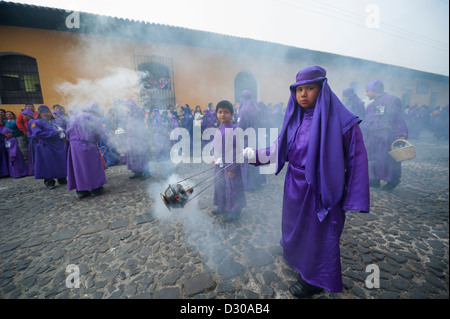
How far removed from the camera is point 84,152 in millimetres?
4277

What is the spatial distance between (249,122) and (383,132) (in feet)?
10.5

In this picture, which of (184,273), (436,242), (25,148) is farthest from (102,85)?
(436,242)

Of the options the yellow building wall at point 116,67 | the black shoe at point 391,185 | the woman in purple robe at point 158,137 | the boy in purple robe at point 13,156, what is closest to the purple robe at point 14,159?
the boy in purple robe at point 13,156

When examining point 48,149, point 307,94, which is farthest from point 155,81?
point 307,94

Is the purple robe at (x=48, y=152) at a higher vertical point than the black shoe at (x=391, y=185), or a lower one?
higher

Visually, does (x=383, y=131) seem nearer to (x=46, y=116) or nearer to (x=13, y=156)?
(x=46, y=116)

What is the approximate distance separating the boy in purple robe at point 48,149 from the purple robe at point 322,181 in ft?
19.2

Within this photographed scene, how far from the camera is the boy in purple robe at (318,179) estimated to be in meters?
1.55

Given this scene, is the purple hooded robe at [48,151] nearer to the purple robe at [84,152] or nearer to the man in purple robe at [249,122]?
the purple robe at [84,152]

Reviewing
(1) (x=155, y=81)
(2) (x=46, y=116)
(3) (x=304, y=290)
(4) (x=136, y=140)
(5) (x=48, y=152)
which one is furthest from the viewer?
(1) (x=155, y=81)

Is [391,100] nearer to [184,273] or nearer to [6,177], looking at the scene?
[184,273]

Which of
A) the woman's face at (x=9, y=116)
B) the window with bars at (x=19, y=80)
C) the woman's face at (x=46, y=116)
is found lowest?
the woman's face at (x=46, y=116)

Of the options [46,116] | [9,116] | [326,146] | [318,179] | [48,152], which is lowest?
[48,152]

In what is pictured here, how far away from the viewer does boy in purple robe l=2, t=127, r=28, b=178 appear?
580 centimetres
